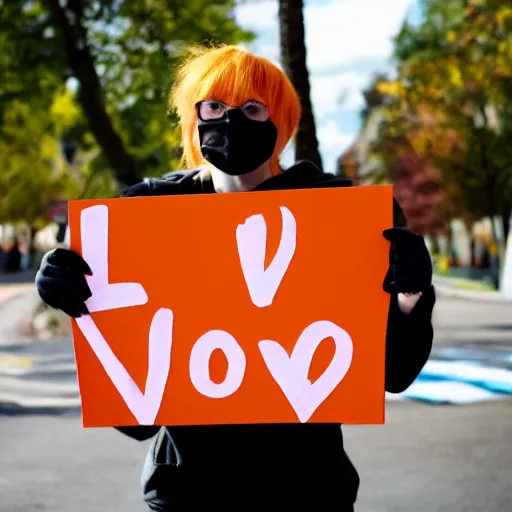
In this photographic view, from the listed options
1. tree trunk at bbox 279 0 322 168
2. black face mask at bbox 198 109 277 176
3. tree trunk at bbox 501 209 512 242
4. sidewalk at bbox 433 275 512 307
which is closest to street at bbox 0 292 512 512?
tree trunk at bbox 279 0 322 168

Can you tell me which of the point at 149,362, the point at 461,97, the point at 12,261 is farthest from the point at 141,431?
the point at 12,261

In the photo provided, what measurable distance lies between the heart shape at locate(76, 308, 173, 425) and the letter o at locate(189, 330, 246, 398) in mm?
60

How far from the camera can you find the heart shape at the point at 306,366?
1.96 metres

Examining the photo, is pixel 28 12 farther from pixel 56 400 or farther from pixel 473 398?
pixel 473 398

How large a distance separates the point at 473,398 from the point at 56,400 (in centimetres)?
388

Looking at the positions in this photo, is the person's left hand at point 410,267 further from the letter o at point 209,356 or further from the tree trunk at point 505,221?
the tree trunk at point 505,221

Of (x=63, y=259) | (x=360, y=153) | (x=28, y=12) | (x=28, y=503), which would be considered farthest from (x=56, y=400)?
(x=360, y=153)

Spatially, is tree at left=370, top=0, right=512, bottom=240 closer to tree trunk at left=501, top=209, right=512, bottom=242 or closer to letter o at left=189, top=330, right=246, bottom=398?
tree trunk at left=501, top=209, right=512, bottom=242

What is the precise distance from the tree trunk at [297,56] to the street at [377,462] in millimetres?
2681

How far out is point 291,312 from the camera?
6.49 ft

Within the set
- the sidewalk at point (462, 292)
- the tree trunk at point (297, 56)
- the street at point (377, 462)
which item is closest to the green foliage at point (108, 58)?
the tree trunk at point (297, 56)

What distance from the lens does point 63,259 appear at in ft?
6.30

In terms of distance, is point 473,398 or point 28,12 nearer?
point 473,398

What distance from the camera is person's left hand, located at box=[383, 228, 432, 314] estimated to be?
5.98ft
